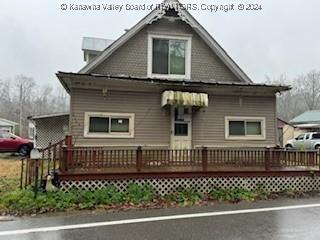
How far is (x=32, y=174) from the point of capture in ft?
34.7

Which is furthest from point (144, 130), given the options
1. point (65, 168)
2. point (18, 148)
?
point (18, 148)

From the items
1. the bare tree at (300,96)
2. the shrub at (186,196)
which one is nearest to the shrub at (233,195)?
the shrub at (186,196)

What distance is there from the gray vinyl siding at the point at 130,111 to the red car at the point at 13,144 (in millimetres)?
11972

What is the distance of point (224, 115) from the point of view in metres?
14.1

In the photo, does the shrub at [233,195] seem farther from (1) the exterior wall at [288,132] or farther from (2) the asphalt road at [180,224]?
(1) the exterior wall at [288,132]

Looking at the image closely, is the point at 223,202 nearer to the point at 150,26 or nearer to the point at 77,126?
the point at 77,126

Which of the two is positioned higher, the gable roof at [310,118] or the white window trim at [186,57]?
the gable roof at [310,118]

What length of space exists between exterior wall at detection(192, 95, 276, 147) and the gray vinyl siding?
138cm

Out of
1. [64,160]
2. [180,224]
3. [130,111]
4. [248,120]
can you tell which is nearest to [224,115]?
[248,120]

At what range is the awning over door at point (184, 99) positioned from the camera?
40.8ft

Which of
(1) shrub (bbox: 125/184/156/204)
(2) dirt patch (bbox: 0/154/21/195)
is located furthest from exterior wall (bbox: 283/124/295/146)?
(1) shrub (bbox: 125/184/156/204)

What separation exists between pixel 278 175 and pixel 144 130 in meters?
5.19

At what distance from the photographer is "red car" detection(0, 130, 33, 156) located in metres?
22.3

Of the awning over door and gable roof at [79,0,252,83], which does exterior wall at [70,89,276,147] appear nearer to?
the awning over door
